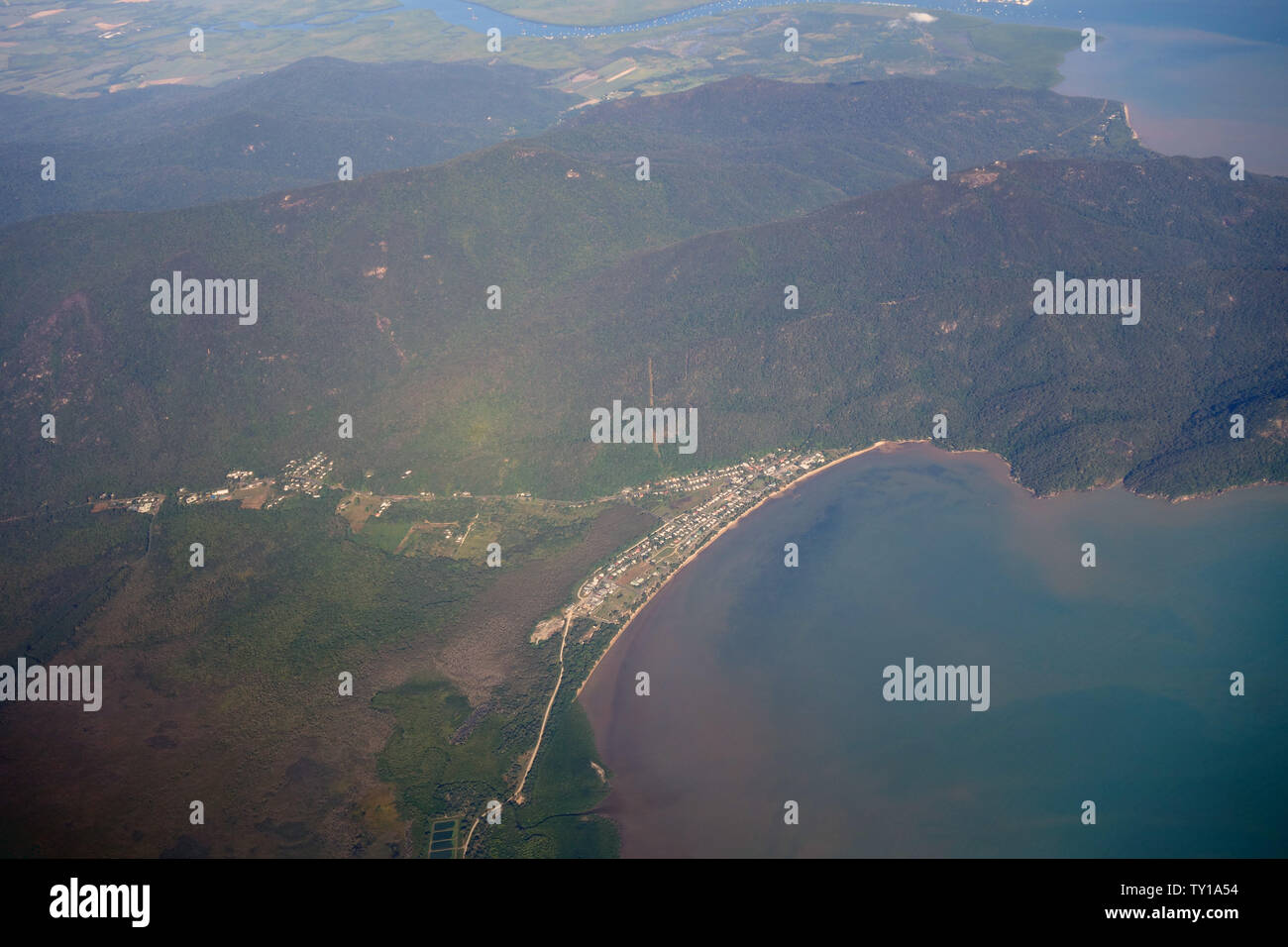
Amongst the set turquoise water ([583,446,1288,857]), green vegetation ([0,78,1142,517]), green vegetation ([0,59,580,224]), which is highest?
green vegetation ([0,59,580,224])

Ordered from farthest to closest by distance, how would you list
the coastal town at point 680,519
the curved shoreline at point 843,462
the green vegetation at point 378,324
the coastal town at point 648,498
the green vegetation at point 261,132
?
the green vegetation at point 261,132 → the green vegetation at point 378,324 → the coastal town at point 648,498 → the coastal town at point 680,519 → the curved shoreline at point 843,462

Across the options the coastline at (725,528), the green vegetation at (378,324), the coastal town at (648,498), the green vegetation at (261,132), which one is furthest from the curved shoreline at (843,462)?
the green vegetation at (261,132)

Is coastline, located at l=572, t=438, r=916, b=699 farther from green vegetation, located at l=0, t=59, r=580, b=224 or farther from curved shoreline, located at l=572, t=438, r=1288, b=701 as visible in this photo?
green vegetation, located at l=0, t=59, r=580, b=224

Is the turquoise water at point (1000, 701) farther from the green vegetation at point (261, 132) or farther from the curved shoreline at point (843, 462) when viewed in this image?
the green vegetation at point (261, 132)

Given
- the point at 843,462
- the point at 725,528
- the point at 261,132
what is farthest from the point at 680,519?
the point at 261,132

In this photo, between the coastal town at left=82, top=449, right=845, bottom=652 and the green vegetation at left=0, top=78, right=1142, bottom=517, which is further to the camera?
the green vegetation at left=0, top=78, right=1142, bottom=517

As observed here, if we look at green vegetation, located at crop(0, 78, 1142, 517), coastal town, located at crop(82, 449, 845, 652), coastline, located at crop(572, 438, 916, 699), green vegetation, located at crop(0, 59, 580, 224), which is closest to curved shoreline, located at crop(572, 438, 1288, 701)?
coastline, located at crop(572, 438, 916, 699)

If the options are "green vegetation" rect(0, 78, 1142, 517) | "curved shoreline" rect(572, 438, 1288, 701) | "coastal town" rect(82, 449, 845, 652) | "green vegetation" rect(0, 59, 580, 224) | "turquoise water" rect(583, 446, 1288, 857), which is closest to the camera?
"turquoise water" rect(583, 446, 1288, 857)

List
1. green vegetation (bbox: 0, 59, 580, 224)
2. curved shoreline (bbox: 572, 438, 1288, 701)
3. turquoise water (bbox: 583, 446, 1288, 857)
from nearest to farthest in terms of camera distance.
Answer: turquoise water (bbox: 583, 446, 1288, 857)
curved shoreline (bbox: 572, 438, 1288, 701)
green vegetation (bbox: 0, 59, 580, 224)

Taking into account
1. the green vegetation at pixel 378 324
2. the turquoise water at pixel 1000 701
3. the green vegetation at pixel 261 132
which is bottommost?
the turquoise water at pixel 1000 701

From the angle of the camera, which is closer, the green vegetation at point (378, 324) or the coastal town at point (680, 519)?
the coastal town at point (680, 519)
